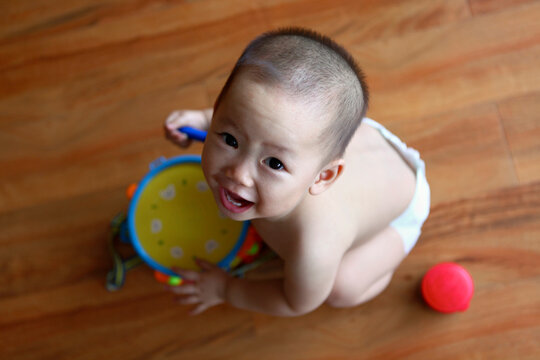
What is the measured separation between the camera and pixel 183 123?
2.73ft

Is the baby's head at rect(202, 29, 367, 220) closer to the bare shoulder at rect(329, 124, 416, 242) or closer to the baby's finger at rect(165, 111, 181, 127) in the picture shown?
the bare shoulder at rect(329, 124, 416, 242)

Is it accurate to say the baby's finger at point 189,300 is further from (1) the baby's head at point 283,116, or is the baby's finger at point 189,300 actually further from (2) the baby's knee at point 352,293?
(1) the baby's head at point 283,116

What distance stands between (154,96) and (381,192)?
0.55 m

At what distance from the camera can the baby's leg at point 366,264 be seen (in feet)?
2.68

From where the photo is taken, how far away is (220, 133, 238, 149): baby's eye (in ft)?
1.75

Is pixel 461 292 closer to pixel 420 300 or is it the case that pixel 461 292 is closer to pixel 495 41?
pixel 420 300

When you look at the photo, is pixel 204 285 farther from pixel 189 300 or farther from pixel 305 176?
pixel 305 176

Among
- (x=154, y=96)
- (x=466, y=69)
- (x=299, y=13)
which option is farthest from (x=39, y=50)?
(x=466, y=69)

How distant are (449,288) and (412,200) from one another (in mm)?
219

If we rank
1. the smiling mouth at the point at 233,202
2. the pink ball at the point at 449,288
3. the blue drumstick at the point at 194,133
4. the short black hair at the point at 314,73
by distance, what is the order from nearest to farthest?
the short black hair at the point at 314,73 → the smiling mouth at the point at 233,202 → the blue drumstick at the point at 194,133 → the pink ball at the point at 449,288

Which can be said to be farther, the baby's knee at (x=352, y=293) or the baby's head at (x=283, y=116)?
the baby's knee at (x=352, y=293)

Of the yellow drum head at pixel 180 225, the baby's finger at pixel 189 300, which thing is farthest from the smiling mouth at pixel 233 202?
the baby's finger at pixel 189 300

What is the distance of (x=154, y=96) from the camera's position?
1.04m

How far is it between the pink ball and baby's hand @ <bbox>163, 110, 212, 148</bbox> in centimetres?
51
